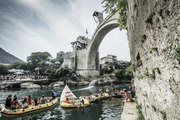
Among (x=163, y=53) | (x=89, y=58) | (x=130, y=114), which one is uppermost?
(x=89, y=58)

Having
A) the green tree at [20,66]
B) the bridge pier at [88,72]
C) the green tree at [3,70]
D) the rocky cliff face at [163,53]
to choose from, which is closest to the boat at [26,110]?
the rocky cliff face at [163,53]

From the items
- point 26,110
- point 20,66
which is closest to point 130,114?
point 26,110

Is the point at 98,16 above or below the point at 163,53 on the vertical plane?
above

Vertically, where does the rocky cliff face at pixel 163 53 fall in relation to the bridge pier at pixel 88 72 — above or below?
below

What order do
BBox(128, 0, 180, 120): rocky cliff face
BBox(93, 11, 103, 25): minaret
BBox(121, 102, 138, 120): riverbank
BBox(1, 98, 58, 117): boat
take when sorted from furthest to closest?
BBox(93, 11, 103, 25): minaret, BBox(1, 98, 58, 117): boat, BBox(121, 102, 138, 120): riverbank, BBox(128, 0, 180, 120): rocky cliff face

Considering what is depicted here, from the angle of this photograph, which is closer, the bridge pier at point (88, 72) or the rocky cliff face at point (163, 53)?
the rocky cliff face at point (163, 53)

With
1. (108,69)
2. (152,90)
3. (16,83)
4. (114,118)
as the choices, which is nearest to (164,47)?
(152,90)

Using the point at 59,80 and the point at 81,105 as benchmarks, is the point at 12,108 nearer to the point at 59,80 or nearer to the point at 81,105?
the point at 81,105

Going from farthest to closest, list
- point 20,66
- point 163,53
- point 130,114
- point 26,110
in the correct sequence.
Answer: point 20,66, point 26,110, point 130,114, point 163,53

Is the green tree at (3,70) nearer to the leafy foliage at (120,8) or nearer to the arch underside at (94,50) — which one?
the arch underside at (94,50)

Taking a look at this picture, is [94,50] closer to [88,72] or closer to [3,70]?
[88,72]

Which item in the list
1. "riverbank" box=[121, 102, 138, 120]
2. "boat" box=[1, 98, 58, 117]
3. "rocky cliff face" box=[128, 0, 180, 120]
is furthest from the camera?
"boat" box=[1, 98, 58, 117]

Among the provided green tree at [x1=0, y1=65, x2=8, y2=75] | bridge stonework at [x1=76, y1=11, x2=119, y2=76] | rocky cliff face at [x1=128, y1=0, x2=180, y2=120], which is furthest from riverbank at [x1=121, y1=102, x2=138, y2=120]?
green tree at [x1=0, y1=65, x2=8, y2=75]

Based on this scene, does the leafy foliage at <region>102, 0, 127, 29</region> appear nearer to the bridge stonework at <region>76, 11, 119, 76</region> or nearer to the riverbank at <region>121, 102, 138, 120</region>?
the riverbank at <region>121, 102, 138, 120</region>
